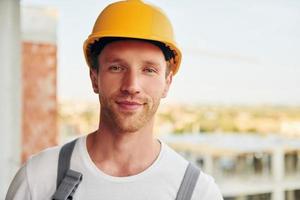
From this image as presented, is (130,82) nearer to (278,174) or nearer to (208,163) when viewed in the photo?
(208,163)

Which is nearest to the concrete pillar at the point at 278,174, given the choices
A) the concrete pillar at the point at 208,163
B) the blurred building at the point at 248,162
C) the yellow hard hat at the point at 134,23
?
the blurred building at the point at 248,162

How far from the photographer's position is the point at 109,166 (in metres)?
0.98

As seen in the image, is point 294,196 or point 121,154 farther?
point 294,196

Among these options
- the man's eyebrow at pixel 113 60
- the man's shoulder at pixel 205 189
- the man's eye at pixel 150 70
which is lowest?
the man's shoulder at pixel 205 189

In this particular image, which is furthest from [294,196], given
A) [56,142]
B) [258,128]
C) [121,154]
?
[121,154]

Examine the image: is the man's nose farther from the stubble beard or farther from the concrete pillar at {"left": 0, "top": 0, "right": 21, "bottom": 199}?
the concrete pillar at {"left": 0, "top": 0, "right": 21, "bottom": 199}

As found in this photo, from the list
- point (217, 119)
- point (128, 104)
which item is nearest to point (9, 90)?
point (217, 119)

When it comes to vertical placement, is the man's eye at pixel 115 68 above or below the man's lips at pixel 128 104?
above

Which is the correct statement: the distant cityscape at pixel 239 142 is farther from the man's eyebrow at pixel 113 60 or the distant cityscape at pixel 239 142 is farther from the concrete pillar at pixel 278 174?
the man's eyebrow at pixel 113 60

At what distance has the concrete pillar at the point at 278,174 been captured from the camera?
11.2 feet

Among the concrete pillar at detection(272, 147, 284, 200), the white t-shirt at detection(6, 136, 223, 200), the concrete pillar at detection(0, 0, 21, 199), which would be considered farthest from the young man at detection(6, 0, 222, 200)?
the concrete pillar at detection(272, 147, 284, 200)

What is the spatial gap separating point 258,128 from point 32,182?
2736mm

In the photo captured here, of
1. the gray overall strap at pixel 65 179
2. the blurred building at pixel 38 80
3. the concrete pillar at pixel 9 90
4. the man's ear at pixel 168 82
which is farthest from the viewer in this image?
the blurred building at pixel 38 80

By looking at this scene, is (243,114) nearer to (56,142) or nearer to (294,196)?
(294,196)
